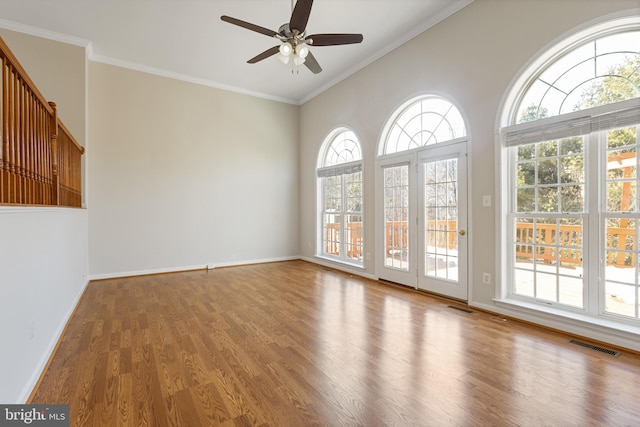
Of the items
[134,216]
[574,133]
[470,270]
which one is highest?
[574,133]

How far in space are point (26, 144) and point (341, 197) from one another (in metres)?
4.65

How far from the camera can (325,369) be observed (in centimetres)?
216

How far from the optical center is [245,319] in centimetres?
316

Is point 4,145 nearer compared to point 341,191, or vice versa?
point 4,145

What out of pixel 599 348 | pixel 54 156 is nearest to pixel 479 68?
pixel 599 348

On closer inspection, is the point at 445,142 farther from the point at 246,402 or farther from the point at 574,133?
the point at 246,402

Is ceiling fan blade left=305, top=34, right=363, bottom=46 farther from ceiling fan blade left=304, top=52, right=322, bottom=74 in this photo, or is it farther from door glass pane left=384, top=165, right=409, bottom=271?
door glass pane left=384, top=165, right=409, bottom=271

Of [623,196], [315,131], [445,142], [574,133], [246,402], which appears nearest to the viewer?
[246,402]

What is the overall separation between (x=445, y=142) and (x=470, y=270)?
1.68 meters

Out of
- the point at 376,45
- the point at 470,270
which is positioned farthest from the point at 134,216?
the point at 470,270

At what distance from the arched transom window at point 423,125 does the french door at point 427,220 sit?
0.63 ft

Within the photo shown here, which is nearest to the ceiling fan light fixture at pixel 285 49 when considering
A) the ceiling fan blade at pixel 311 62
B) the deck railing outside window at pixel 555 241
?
the ceiling fan blade at pixel 311 62

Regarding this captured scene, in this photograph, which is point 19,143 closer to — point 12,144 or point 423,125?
point 12,144

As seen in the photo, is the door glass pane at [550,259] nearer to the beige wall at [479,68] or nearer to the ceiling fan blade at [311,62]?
the beige wall at [479,68]
